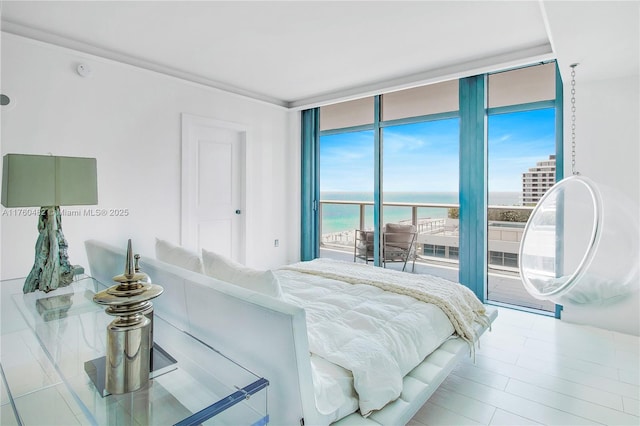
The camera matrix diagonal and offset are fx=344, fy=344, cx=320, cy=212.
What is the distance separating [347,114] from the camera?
491 cm

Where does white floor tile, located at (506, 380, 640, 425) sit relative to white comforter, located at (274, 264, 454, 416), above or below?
below

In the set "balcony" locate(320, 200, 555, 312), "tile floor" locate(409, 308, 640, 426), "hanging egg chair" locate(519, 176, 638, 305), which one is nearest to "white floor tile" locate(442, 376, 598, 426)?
"tile floor" locate(409, 308, 640, 426)

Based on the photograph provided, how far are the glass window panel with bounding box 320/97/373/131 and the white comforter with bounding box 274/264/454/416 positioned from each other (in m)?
2.94

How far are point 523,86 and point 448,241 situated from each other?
1.94 metres

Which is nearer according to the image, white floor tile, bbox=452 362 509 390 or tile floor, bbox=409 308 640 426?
tile floor, bbox=409 308 640 426

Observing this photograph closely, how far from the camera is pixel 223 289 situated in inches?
57.2

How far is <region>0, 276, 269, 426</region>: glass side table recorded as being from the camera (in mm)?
1097

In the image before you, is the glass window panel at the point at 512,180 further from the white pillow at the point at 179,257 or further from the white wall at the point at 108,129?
the white pillow at the point at 179,257

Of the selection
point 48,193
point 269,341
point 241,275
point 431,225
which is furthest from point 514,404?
point 48,193

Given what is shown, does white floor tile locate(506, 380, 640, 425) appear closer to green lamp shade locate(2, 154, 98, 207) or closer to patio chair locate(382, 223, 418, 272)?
patio chair locate(382, 223, 418, 272)

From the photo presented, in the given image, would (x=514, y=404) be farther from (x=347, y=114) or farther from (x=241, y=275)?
(x=347, y=114)

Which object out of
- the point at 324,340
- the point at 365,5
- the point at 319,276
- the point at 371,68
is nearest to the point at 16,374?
the point at 324,340

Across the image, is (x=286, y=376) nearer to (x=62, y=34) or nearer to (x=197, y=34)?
(x=197, y=34)

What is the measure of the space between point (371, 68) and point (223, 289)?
313cm
